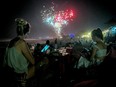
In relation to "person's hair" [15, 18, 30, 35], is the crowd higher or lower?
lower

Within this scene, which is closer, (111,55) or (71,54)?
(111,55)

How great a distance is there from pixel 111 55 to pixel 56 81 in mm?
2732

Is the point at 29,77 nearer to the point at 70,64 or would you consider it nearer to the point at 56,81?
the point at 56,81

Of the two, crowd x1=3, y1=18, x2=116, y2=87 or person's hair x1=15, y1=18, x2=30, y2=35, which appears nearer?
crowd x1=3, y1=18, x2=116, y2=87

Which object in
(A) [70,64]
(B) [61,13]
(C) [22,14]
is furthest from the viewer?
(C) [22,14]

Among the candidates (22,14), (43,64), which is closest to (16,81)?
(43,64)

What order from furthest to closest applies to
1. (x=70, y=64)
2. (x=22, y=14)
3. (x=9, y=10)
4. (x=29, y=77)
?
1. (x=22, y=14)
2. (x=9, y=10)
3. (x=70, y=64)
4. (x=29, y=77)

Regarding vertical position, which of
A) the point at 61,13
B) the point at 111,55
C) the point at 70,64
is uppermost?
the point at 61,13

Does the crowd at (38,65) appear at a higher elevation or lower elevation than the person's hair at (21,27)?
lower

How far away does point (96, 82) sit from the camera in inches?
157

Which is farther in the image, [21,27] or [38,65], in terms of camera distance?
[38,65]

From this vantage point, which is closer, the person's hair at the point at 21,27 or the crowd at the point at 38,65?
the crowd at the point at 38,65

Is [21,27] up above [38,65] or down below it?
above

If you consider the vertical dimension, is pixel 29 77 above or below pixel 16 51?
below
